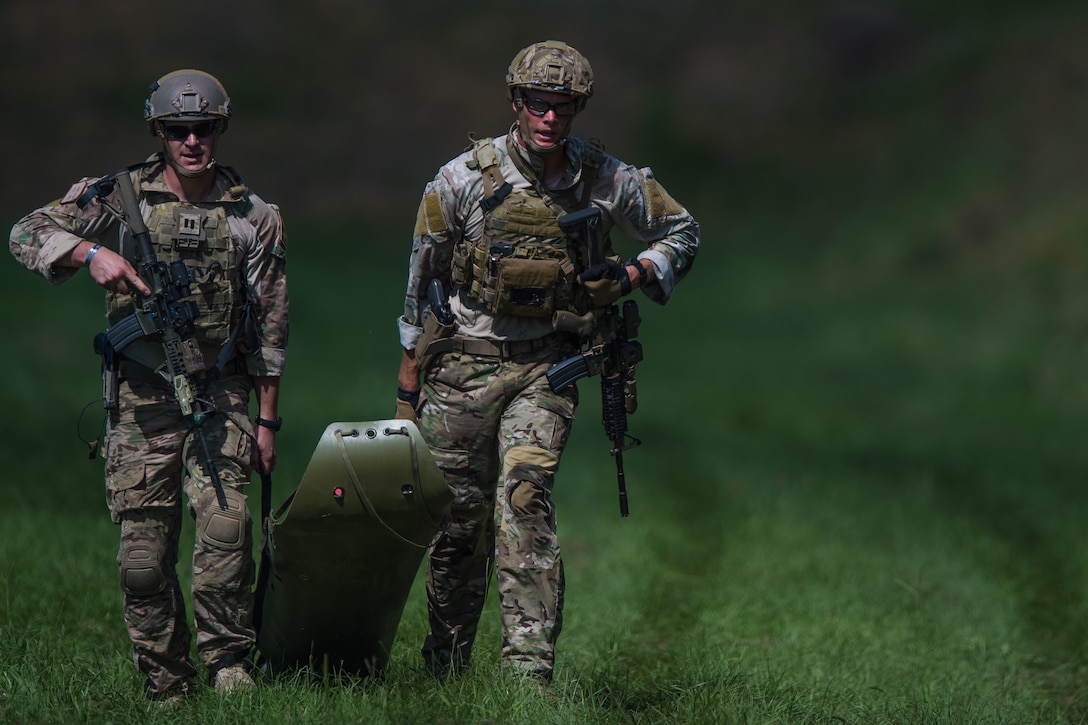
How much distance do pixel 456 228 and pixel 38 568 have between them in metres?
3.44

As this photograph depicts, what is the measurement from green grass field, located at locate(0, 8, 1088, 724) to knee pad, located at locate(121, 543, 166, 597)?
0.43 meters

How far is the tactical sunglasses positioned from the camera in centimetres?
700

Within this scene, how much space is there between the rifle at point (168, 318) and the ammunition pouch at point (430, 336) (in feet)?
3.19

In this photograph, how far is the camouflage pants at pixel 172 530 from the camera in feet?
22.3

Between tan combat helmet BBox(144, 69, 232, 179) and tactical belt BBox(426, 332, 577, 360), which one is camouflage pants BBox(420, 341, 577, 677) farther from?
tan combat helmet BBox(144, 69, 232, 179)

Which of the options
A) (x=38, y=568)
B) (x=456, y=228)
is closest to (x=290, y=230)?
(x=38, y=568)

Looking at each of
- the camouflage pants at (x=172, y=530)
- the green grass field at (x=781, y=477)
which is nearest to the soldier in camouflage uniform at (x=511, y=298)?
the green grass field at (x=781, y=477)

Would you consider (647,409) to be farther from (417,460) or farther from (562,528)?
(417,460)

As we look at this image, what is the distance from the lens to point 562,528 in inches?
479

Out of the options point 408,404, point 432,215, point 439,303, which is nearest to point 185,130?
point 432,215

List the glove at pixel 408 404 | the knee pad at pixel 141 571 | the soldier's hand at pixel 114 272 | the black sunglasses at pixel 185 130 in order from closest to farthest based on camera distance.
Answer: the soldier's hand at pixel 114 272 < the knee pad at pixel 141 571 < the black sunglasses at pixel 185 130 < the glove at pixel 408 404

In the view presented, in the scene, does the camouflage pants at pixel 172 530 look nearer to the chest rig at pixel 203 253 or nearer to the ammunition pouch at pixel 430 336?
the chest rig at pixel 203 253

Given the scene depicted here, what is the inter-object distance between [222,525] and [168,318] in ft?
2.77

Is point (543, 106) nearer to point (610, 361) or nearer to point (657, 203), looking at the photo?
point (657, 203)
